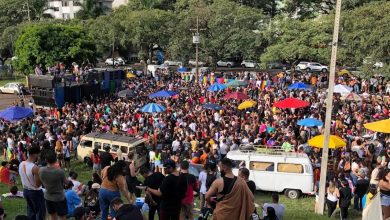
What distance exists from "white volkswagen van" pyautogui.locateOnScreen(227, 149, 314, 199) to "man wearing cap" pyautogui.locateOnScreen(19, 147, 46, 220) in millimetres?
7647

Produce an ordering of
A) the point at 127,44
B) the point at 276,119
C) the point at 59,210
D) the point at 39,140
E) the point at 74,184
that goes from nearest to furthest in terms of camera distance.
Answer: the point at 59,210, the point at 74,184, the point at 39,140, the point at 276,119, the point at 127,44

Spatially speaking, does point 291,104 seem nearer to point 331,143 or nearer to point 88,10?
point 331,143

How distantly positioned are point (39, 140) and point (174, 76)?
22621mm

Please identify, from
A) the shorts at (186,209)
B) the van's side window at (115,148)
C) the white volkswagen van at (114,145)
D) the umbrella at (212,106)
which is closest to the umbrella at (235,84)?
the umbrella at (212,106)

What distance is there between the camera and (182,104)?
87.3ft

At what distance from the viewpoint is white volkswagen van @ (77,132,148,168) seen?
1697cm

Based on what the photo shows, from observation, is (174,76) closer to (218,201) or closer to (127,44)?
(127,44)

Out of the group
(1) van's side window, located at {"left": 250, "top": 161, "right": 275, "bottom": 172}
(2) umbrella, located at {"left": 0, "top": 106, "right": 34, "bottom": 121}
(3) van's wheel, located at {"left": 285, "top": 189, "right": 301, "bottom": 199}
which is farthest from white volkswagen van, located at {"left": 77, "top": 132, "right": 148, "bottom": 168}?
(3) van's wheel, located at {"left": 285, "top": 189, "right": 301, "bottom": 199}

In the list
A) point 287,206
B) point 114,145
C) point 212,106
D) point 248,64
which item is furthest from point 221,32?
point 287,206

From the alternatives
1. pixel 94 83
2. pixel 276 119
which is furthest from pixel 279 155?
pixel 94 83

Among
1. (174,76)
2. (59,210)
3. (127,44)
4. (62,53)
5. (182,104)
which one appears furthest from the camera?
(127,44)

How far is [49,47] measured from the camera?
4391 cm

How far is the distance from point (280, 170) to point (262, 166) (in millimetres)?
586

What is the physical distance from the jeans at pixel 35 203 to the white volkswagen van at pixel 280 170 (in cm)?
761
